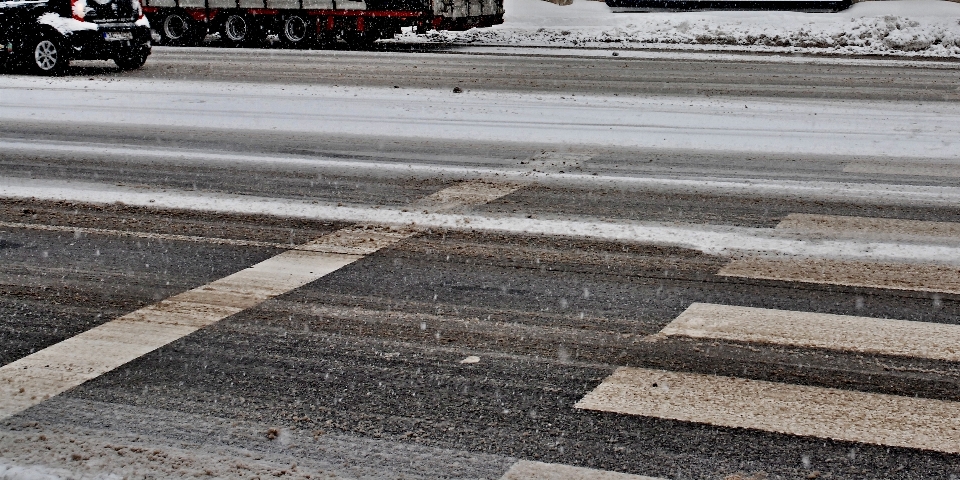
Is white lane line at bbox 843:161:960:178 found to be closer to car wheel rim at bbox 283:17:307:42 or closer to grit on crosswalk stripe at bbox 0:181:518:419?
grit on crosswalk stripe at bbox 0:181:518:419

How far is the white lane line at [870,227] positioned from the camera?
657 centimetres

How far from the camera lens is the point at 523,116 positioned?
11.9m

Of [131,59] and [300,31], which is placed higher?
[300,31]

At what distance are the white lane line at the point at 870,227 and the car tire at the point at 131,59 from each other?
12.5 m

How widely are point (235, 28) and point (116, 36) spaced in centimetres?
689

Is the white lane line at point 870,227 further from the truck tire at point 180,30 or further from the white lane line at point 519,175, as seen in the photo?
the truck tire at point 180,30

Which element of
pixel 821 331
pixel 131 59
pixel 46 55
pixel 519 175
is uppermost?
pixel 46 55

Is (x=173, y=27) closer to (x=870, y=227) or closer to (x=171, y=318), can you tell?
(x=870, y=227)

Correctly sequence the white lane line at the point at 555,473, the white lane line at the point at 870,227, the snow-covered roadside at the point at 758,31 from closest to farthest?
the white lane line at the point at 555,473 → the white lane line at the point at 870,227 → the snow-covered roadside at the point at 758,31

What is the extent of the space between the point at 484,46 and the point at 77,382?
19016 millimetres

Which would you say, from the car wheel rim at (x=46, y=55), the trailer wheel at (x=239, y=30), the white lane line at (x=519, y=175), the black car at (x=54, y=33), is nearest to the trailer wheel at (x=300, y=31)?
the trailer wheel at (x=239, y=30)

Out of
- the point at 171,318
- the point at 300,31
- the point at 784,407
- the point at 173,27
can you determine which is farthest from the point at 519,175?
the point at 173,27

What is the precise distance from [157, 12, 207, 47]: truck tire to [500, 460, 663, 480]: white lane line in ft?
69.7

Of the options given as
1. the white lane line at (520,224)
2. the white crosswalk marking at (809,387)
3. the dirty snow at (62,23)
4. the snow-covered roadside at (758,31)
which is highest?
the dirty snow at (62,23)
